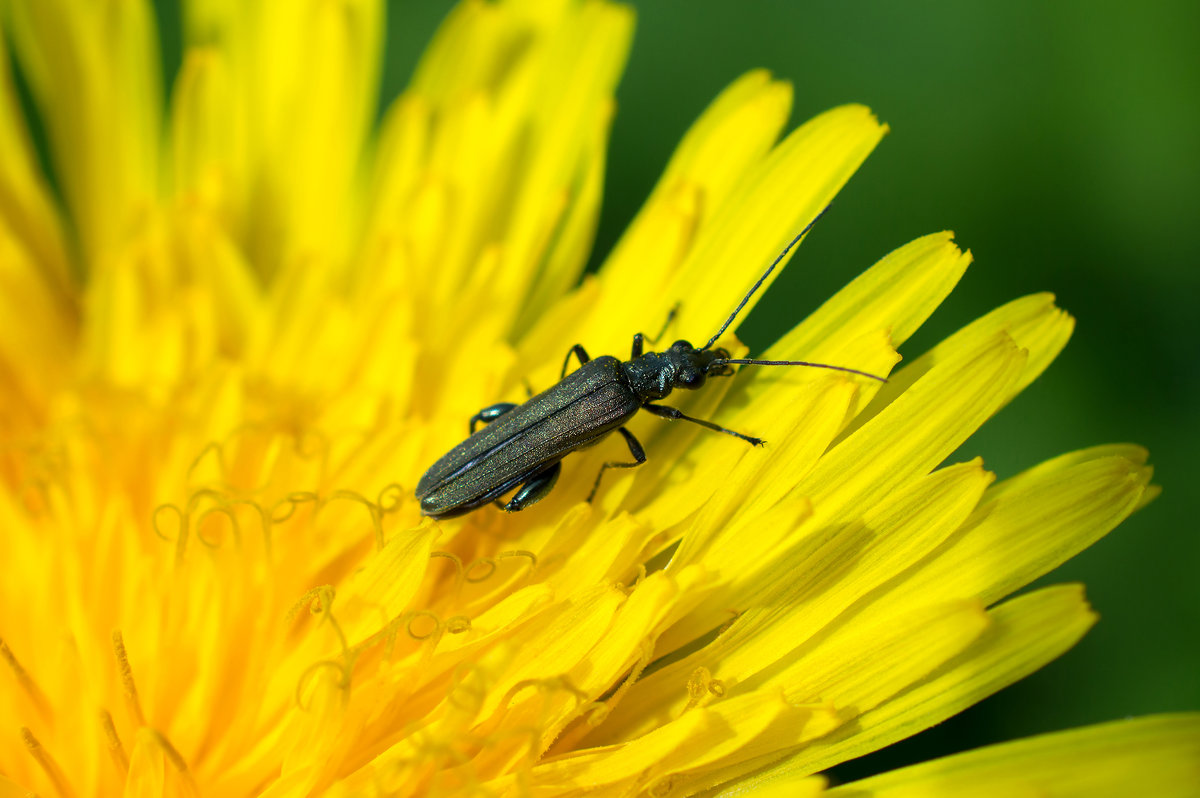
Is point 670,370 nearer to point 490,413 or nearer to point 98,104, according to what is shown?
point 490,413

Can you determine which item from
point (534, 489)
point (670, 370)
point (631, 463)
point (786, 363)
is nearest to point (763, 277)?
point (786, 363)

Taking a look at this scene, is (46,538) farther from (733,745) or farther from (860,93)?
(860,93)

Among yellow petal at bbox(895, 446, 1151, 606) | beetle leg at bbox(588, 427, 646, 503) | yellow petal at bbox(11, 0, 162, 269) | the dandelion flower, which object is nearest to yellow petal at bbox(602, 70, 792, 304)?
the dandelion flower

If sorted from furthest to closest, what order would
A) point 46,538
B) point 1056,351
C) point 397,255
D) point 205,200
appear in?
point 205,200 → point 397,255 → point 46,538 → point 1056,351

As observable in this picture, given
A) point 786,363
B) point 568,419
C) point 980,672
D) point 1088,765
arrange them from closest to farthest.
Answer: point 1088,765 → point 980,672 → point 786,363 → point 568,419

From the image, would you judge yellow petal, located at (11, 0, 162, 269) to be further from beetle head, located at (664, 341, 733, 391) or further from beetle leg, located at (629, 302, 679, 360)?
beetle head, located at (664, 341, 733, 391)

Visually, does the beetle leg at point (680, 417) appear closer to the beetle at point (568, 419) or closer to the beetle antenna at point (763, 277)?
the beetle at point (568, 419)

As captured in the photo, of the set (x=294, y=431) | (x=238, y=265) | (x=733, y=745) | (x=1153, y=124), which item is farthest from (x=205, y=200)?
(x=1153, y=124)
